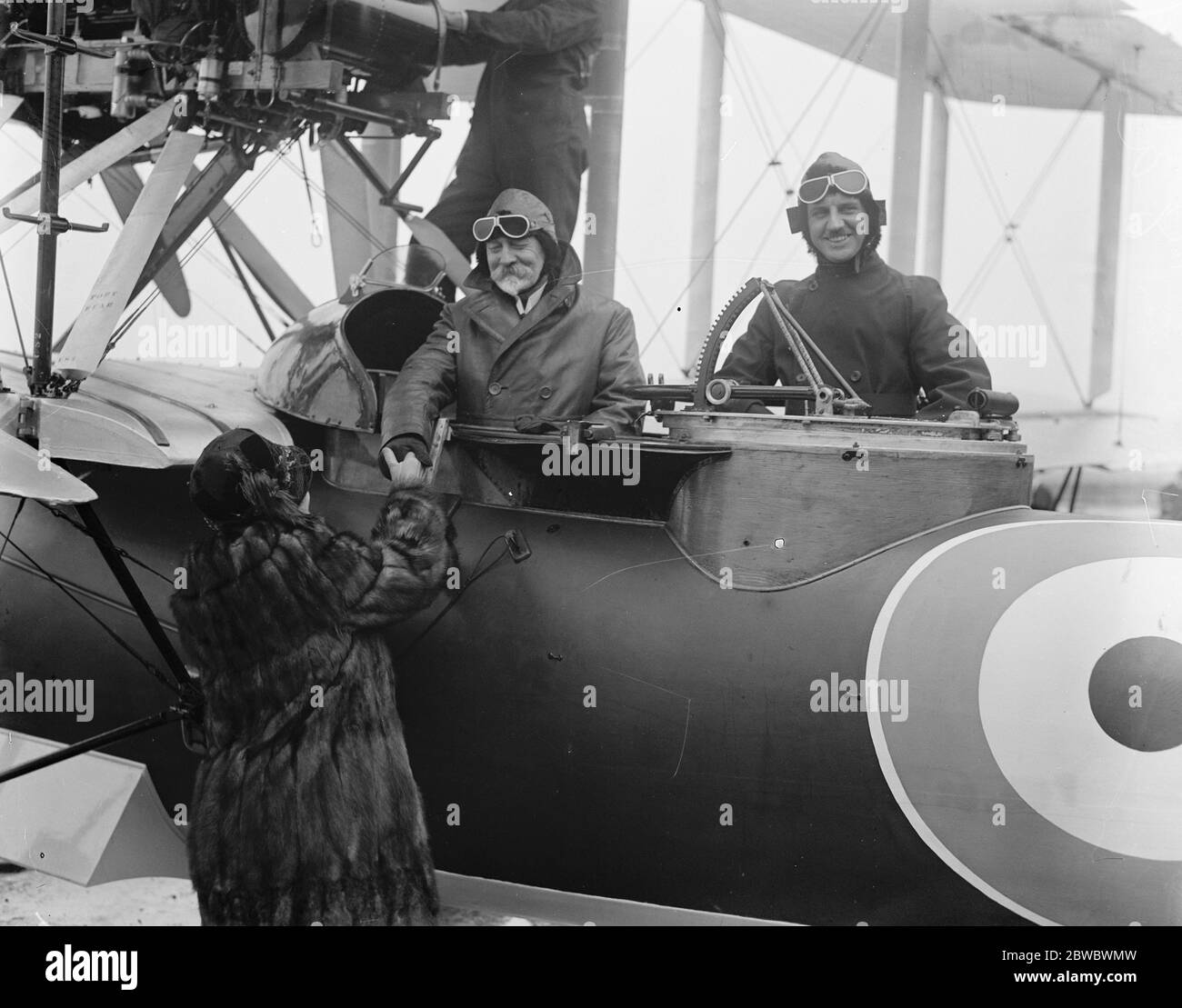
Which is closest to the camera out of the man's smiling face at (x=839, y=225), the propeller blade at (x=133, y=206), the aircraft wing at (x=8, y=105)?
the man's smiling face at (x=839, y=225)

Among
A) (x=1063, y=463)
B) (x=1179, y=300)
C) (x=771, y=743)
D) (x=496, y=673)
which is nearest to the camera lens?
(x=771, y=743)

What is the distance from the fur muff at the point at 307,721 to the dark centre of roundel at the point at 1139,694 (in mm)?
1360

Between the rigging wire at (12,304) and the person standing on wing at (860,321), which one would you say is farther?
the rigging wire at (12,304)

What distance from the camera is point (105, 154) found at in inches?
132

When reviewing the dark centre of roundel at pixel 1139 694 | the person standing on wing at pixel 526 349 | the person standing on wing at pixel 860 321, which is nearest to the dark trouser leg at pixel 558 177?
the person standing on wing at pixel 526 349

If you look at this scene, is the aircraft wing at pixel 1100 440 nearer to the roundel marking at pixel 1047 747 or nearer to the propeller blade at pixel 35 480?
the roundel marking at pixel 1047 747

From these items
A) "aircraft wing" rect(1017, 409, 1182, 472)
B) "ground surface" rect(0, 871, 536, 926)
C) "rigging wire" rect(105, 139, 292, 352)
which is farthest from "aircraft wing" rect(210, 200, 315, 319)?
"aircraft wing" rect(1017, 409, 1182, 472)

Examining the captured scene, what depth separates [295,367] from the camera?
3297mm

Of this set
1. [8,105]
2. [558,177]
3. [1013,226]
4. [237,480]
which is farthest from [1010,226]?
[8,105]

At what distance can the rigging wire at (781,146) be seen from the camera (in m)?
3.34
